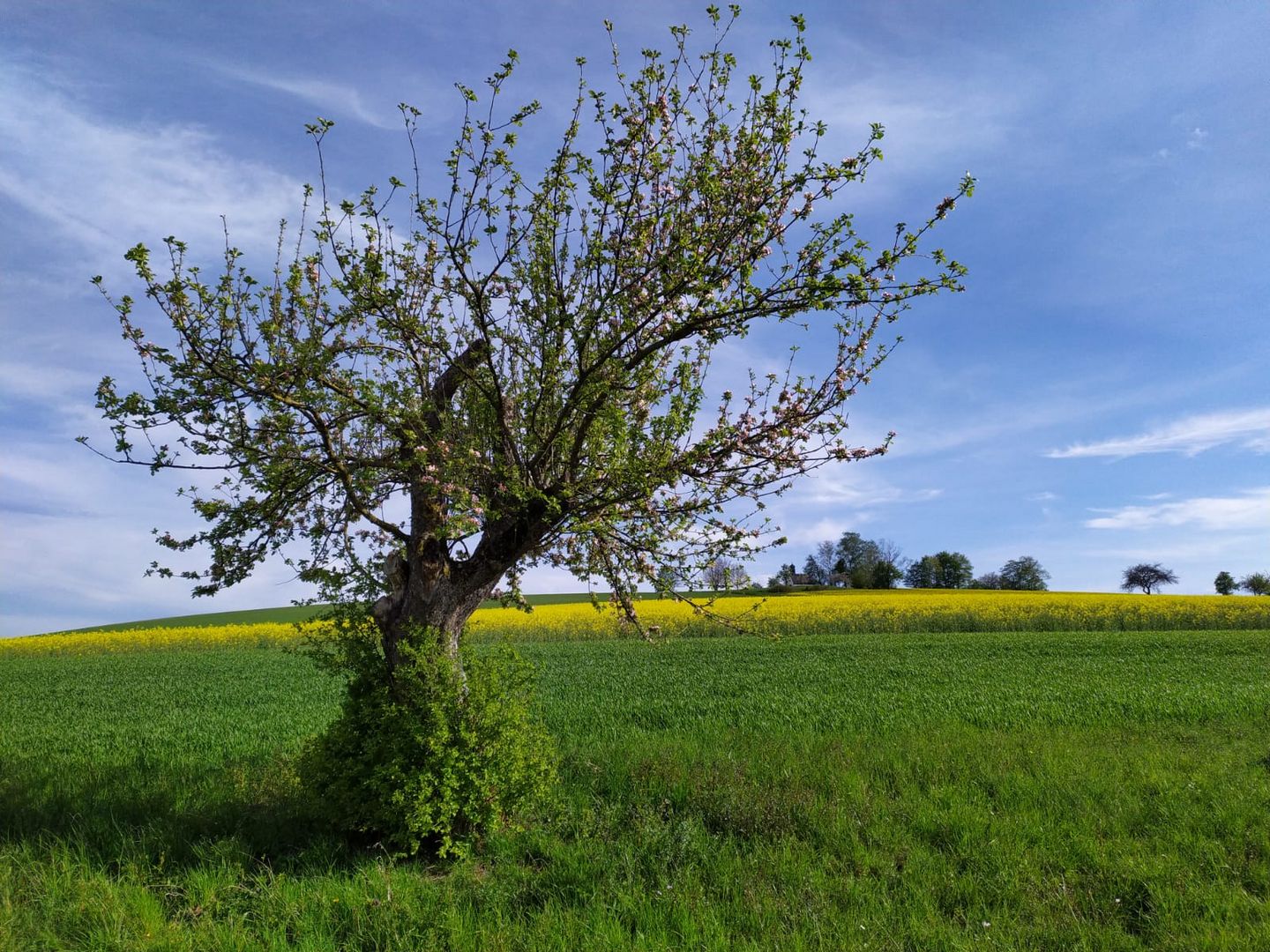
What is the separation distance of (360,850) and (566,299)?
21.4 ft

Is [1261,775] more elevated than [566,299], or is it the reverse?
[566,299]

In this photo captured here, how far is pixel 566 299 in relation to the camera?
748cm

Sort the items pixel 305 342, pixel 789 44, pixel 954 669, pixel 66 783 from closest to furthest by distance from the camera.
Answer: pixel 789 44 → pixel 305 342 → pixel 66 783 → pixel 954 669

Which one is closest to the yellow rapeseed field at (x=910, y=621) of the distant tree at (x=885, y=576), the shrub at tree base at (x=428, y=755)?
the shrub at tree base at (x=428, y=755)

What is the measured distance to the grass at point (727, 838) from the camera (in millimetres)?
6566

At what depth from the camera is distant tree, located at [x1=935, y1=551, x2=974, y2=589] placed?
312 ft

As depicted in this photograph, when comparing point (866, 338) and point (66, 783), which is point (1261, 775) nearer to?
point (866, 338)

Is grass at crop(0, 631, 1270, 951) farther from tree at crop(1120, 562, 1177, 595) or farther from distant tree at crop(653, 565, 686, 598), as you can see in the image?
tree at crop(1120, 562, 1177, 595)

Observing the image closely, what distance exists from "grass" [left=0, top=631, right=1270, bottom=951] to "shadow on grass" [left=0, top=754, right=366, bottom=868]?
5 cm

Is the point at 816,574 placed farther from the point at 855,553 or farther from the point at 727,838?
the point at 727,838

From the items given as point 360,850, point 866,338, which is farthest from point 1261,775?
point 360,850

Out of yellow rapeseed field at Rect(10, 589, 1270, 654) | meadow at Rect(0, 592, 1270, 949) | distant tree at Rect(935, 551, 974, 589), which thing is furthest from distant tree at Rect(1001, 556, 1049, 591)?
meadow at Rect(0, 592, 1270, 949)

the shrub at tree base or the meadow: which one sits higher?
the shrub at tree base

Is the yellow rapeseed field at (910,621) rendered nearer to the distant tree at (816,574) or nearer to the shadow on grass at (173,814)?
the shadow on grass at (173,814)
